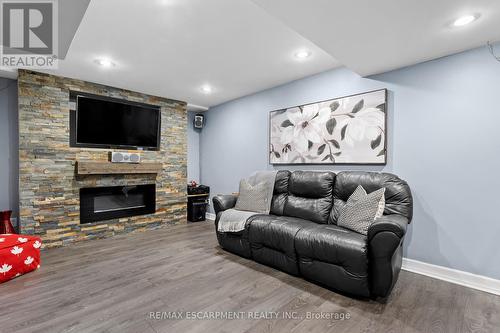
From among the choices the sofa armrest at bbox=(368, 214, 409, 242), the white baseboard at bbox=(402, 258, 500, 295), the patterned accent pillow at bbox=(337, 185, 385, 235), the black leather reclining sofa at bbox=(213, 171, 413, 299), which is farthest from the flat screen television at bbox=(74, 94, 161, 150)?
the white baseboard at bbox=(402, 258, 500, 295)

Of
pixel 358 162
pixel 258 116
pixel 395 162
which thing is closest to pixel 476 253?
pixel 395 162

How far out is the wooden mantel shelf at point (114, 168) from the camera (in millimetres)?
→ 3541

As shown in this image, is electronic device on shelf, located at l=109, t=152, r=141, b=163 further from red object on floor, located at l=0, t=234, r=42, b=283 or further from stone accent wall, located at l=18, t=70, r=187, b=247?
red object on floor, located at l=0, t=234, r=42, b=283

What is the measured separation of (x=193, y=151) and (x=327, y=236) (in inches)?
155

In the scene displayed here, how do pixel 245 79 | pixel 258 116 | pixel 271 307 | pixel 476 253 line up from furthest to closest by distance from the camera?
pixel 258 116
pixel 245 79
pixel 476 253
pixel 271 307

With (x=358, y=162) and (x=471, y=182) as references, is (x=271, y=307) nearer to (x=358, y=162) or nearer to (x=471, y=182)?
(x=358, y=162)

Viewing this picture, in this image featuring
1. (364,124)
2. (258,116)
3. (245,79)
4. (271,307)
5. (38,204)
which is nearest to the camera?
(271,307)

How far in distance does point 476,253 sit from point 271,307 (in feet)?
6.63

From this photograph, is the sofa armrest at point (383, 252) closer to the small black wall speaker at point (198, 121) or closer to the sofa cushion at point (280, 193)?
the sofa cushion at point (280, 193)

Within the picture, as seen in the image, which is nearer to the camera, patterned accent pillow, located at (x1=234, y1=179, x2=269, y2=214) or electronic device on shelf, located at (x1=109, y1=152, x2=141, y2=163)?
patterned accent pillow, located at (x1=234, y1=179, x2=269, y2=214)

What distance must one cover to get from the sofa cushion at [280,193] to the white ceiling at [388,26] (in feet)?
5.40

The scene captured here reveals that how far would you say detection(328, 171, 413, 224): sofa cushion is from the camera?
2.42 meters

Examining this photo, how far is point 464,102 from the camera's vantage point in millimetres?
2354

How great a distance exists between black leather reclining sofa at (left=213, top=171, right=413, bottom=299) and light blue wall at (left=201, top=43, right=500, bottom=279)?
34cm
